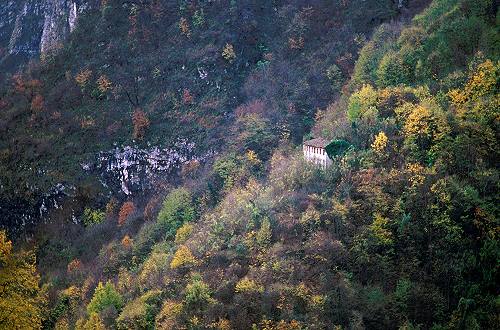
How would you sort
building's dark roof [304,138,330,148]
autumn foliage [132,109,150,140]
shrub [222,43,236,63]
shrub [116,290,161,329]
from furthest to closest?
shrub [222,43,236,63], autumn foliage [132,109,150,140], building's dark roof [304,138,330,148], shrub [116,290,161,329]

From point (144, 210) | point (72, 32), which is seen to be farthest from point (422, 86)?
point (72, 32)

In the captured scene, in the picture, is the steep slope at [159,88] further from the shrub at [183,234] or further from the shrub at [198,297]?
the shrub at [198,297]

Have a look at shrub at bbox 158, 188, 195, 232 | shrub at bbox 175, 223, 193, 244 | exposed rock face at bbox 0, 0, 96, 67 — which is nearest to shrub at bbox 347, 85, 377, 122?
shrub at bbox 175, 223, 193, 244

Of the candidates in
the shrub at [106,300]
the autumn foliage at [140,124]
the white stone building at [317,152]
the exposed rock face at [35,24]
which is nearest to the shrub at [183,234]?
the shrub at [106,300]

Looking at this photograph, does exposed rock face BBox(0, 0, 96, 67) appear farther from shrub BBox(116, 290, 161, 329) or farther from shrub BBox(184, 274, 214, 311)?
shrub BBox(184, 274, 214, 311)

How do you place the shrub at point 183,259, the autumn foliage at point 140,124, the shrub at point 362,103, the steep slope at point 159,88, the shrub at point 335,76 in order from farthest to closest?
the autumn foliage at point 140,124 → the steep slope at point 159,88 → the shrub at point 335,76 → the shrub at point 362,103 → the shrub at point 183,259

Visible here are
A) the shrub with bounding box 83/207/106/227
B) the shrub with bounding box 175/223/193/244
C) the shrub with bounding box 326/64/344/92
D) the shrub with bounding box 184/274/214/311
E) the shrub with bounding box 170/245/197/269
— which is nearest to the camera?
the shrub with bounding box 184/274/214/311

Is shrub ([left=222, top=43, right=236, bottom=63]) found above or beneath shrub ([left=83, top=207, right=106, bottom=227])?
above
